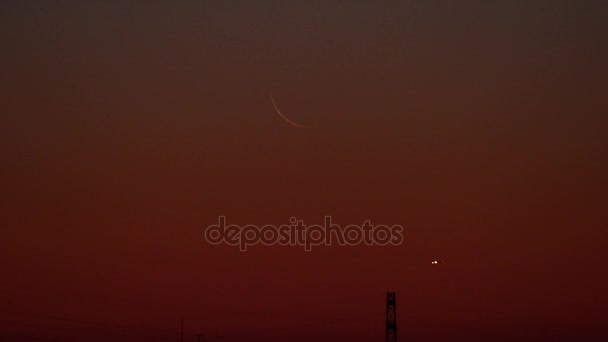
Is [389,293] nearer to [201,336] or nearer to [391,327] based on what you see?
[391,327]

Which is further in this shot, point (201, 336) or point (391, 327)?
point (201, 336)

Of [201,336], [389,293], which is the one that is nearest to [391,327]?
[389,293]

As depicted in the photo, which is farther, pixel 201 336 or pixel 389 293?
pixel 201 336
